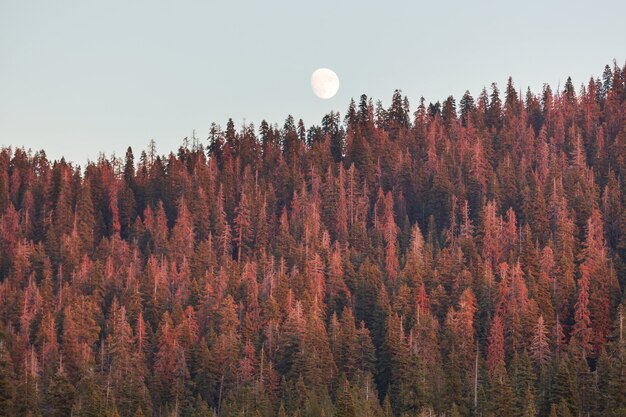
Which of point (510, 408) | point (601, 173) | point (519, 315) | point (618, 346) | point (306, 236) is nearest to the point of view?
point (510, 408)

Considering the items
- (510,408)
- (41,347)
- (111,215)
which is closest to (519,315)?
(510,408)

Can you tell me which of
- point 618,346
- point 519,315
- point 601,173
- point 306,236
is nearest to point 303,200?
point 306,236

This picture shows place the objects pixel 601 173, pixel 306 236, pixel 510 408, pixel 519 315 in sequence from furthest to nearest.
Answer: pixel 601 173
pixel 306 236
pixel 519 315
pixel 510 408

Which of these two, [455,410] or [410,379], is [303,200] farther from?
[455,410]

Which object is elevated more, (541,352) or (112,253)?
(112,253)

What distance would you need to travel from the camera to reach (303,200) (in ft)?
584

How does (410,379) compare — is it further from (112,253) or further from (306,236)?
(112,253)

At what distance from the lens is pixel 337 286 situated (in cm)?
13800

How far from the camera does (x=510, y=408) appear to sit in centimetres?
9438

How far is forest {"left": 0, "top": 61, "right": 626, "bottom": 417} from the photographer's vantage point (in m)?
106

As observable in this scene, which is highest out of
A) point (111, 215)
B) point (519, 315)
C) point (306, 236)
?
point (111, 215)

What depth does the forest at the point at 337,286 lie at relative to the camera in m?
106

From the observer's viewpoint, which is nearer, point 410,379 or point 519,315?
point 410,379

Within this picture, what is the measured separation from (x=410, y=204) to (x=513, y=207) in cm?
2373
